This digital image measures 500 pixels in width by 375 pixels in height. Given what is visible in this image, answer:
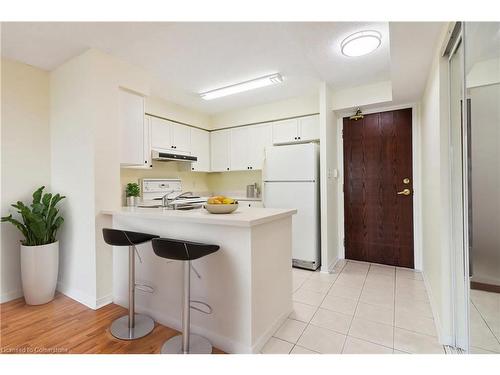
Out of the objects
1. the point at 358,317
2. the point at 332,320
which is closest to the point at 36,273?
the point at 332,320

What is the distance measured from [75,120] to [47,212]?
0.96 meters

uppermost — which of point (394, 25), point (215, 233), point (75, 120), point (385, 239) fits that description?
point (394, 25)

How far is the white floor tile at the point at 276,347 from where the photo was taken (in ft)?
5.48

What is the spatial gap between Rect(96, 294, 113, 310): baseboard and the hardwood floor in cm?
5

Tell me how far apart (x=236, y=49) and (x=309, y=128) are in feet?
5.71

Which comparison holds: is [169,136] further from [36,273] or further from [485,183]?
[485,183]

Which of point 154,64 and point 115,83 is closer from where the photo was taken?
point 115,83

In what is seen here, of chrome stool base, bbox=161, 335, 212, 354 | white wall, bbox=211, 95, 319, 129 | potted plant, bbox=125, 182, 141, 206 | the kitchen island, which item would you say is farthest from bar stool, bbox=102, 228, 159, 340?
white wall, bbox=211, 95, 319, 129

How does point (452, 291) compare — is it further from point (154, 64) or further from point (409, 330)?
point (154, 64)

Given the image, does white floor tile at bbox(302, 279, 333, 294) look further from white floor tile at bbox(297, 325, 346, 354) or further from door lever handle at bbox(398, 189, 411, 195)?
door lever handle at bbox(398, 189, 411, 195)

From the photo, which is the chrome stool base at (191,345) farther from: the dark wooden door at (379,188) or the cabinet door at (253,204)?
the dark wooden door at (379,188)

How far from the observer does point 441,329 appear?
1.76 metres

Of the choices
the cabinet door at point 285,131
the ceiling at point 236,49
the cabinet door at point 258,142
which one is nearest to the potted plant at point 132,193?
the ceiling at point 236,49
